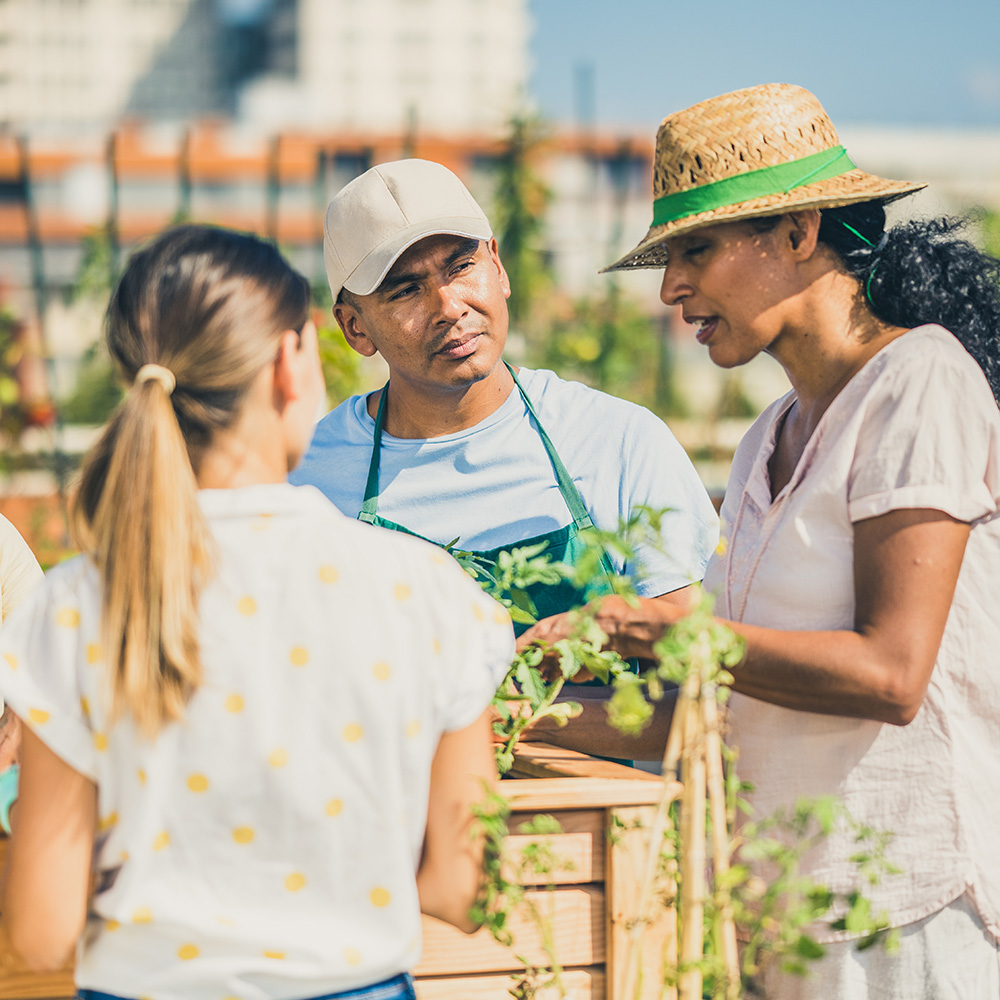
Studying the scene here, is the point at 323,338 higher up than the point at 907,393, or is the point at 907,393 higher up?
the point at 323,338

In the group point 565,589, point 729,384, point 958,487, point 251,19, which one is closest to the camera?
point 958,487

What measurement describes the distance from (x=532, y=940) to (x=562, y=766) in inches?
10.0

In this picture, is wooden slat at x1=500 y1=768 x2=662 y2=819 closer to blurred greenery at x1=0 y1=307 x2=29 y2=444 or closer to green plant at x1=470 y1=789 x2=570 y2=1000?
green plant at x1=470 y1=789 x2=570 y2=1000

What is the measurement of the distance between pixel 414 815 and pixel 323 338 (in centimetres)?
333

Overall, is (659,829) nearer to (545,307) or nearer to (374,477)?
(374,477)

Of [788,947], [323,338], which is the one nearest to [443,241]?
[788,947]

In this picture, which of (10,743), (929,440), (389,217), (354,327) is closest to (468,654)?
(929,440)

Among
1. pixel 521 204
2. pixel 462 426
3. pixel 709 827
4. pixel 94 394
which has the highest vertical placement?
pixel 521 204

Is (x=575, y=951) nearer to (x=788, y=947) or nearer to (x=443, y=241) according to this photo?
(x=788, y=947)

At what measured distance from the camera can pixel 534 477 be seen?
2.26 m

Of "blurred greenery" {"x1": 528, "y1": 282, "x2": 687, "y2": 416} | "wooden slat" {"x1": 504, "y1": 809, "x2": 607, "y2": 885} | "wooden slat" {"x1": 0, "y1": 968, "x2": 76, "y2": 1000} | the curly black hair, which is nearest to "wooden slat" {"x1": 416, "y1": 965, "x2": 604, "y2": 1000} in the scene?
"wooden slat" {"x1": 504, "y1": 809, "x2": 607, "y2": 885}

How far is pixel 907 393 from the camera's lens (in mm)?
1478

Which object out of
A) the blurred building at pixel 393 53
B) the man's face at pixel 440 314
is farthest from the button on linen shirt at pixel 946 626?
the blurred building at pixel 393 53

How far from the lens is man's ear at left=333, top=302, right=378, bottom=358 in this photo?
2.42 meters
